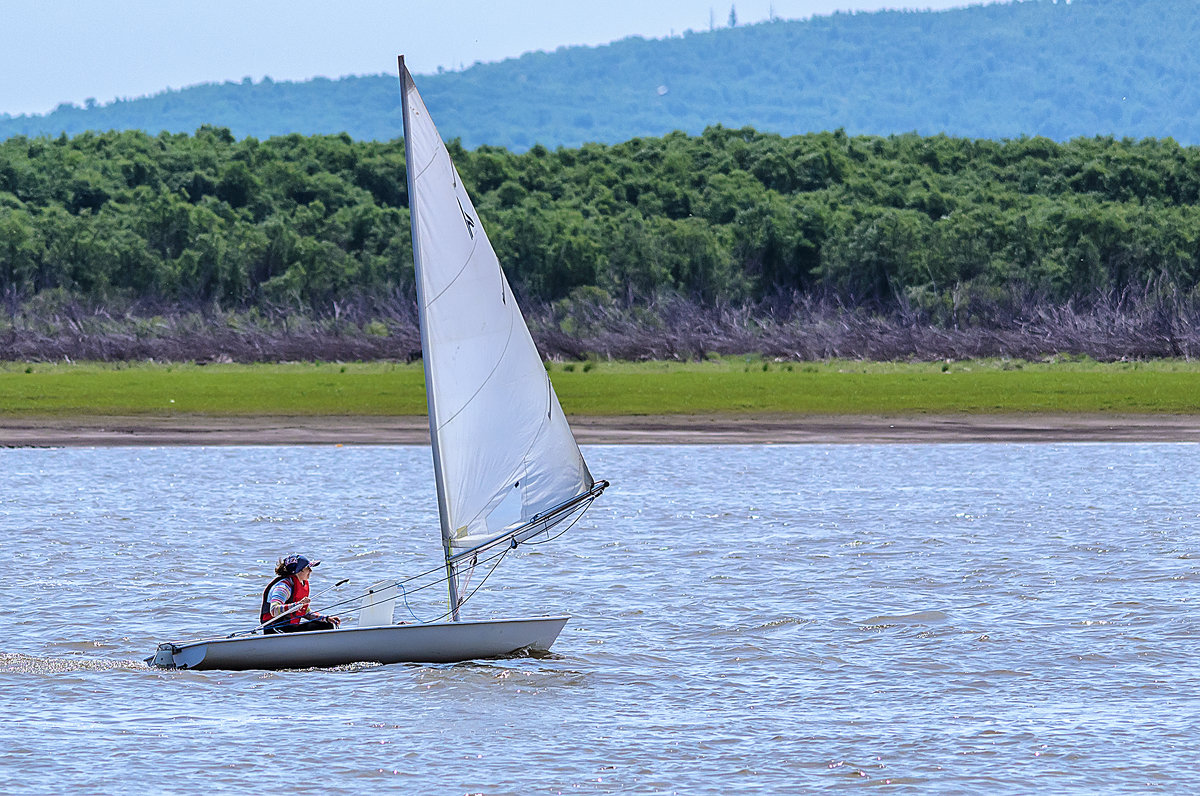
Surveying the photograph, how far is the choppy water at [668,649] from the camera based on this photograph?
541 inches

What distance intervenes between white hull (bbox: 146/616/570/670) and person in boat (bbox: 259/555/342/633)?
0.83ft

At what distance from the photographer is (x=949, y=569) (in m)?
24.0

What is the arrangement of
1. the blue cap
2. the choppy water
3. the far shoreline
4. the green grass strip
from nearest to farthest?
the choppy water, the blue cap, the far shoreline, the green grass strip

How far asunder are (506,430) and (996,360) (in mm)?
44632

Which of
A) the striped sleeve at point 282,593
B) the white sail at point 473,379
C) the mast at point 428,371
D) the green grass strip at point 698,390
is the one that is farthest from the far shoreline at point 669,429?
the striped sleeve at point 282,593

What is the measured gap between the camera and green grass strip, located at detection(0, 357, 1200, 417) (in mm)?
47031

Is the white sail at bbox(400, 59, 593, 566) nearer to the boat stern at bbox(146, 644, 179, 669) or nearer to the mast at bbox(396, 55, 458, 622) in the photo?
the mast at bbox(396, 55, 458, 622)

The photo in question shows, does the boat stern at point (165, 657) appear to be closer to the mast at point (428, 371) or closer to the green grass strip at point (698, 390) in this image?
the mast at point (428, 371)

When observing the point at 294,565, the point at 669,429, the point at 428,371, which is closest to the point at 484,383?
the point at 428,371

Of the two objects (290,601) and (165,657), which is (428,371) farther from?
(165,657)

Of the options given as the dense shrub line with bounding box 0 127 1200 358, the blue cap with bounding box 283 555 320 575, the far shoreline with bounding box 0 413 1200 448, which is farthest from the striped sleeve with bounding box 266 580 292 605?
the dense shrub line with bounding box 0 127 1200 358

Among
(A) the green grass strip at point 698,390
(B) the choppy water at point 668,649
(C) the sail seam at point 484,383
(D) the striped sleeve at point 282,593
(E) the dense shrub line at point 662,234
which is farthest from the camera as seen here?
(E) the dense shrub line at point 662,234

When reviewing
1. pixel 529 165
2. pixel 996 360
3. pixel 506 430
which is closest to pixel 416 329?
pixel 996 360

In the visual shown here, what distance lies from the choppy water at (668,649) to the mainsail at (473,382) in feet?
5.25
